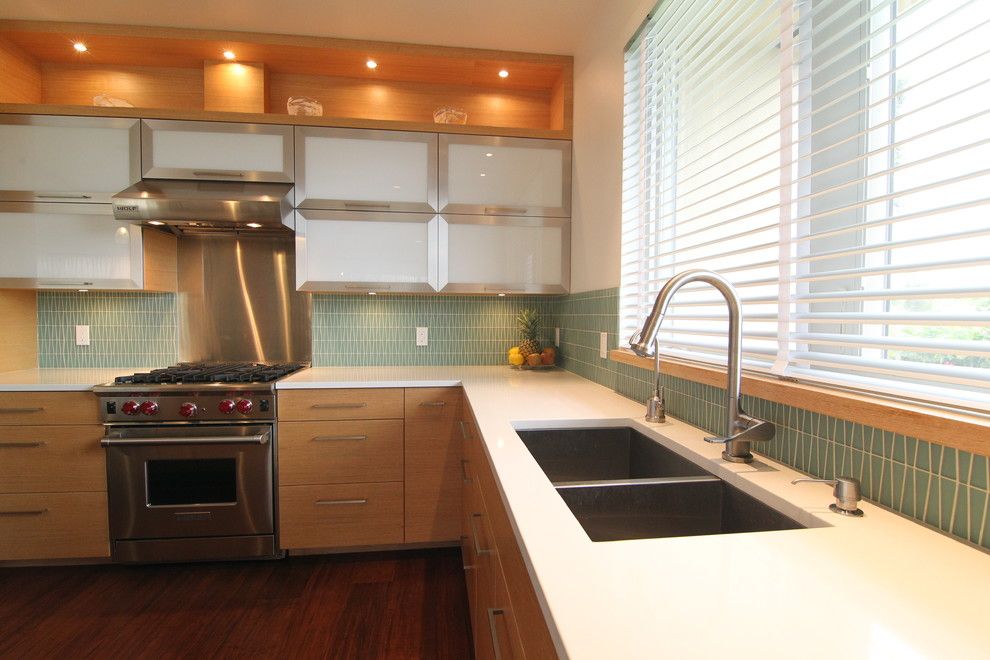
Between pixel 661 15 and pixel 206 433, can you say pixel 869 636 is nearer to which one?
pixel 661 15

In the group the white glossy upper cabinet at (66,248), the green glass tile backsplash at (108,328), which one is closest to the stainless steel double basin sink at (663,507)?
the white glossy upper cabinet at (66,248)

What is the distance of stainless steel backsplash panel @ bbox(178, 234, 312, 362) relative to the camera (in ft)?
8.87

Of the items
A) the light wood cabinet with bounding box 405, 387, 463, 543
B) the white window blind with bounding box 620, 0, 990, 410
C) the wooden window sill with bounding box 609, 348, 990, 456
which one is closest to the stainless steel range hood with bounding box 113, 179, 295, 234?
the light wood cabinet with bounding box 405, 387, 463, 543

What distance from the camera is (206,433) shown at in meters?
2.14

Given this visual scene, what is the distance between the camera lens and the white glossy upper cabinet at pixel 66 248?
2281mm

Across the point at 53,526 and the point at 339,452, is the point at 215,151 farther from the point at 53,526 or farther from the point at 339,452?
the point at 53,526

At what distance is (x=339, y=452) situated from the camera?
224cm

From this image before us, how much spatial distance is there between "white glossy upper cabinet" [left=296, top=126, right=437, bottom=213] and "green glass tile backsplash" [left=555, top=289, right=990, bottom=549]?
167cm

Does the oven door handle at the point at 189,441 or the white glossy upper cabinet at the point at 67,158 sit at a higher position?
the white glossy upper cabinet at the point at 67,158

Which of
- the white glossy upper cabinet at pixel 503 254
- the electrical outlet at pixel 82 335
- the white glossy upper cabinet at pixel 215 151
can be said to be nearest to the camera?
the white glossy upper cabinet at pixel 215 151

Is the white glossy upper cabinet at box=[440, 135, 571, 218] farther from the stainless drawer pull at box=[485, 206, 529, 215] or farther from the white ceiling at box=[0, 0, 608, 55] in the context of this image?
the white ceiling at box=[0, 0, 608, 55]

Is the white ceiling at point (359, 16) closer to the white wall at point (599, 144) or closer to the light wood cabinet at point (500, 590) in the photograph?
the white wall at point (599, 144)

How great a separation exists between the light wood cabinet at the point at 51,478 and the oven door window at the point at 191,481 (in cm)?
24

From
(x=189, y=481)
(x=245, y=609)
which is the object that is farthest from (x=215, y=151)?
(x=245, y=609)
